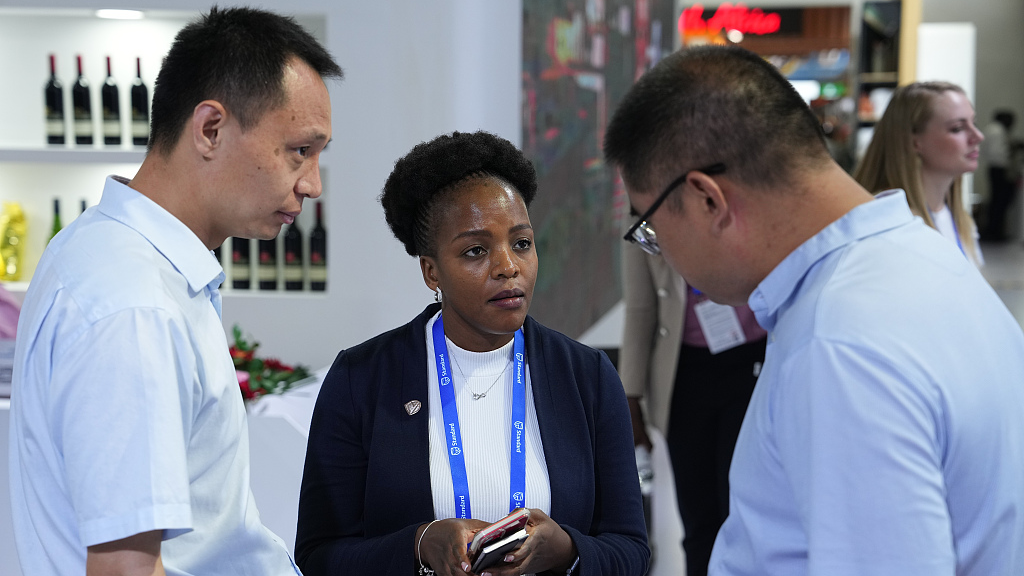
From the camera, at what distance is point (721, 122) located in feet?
3.77

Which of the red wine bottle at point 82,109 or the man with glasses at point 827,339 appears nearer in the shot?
the man with glasses at point 827,339

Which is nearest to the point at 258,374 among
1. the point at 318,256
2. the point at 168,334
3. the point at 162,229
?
the point at 318,256

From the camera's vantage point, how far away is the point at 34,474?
1.18m

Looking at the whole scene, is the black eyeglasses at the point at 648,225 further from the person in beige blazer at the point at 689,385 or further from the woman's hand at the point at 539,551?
the person in beige blazer at the point at 689,385

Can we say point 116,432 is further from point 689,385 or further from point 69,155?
point 69,155

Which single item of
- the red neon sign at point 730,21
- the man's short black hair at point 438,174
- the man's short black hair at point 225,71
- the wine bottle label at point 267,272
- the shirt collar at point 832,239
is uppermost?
the red neon sign at point 730,21

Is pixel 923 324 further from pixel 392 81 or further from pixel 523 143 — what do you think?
pixel 523 143

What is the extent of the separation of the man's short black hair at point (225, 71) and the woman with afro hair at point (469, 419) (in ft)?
1.68

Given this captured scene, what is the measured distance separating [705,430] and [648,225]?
2030 mm

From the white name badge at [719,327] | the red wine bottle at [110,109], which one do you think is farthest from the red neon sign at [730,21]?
the white name badge at [719,327]

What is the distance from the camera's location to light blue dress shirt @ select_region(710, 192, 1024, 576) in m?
0.96

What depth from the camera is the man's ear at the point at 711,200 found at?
1153 mm

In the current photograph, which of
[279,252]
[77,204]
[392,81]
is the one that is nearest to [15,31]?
[77,204]

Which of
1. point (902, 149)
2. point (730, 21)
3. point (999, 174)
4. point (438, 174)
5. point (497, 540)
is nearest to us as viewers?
point (497, 540)
